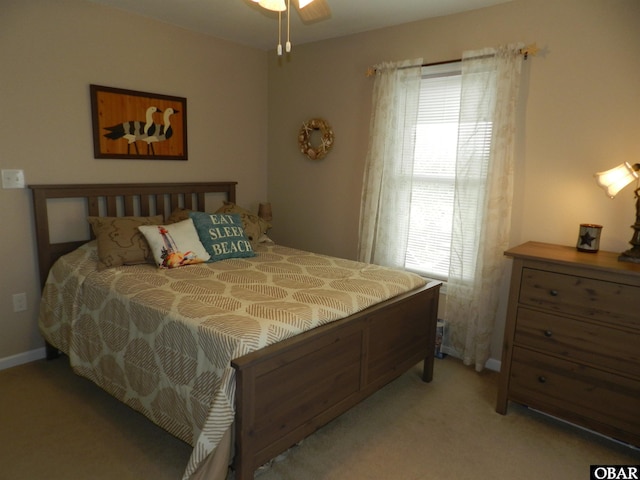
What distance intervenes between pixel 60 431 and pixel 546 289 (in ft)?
8.49

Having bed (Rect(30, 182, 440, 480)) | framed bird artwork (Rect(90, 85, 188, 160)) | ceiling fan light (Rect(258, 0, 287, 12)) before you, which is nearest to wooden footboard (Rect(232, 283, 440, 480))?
Result: bed (Rect(30, 182, 440, 480))

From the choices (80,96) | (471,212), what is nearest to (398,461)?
(471,212)

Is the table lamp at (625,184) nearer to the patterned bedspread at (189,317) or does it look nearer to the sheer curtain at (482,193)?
the sheer curtain at (482,193)

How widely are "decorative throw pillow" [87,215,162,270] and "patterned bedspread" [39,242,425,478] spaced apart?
87 millimetres

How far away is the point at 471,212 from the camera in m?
2.85

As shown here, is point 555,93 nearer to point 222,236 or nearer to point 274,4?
point 274,4

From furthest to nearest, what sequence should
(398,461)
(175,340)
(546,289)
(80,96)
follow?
(80,96) < (546,289) < (398,461) < (175,340)

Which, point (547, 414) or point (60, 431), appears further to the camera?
point (547, 414)

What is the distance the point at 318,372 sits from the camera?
193 centimetres

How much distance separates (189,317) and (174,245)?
0.94 metres

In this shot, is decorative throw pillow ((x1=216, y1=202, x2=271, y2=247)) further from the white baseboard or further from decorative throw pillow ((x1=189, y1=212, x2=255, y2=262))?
the white baseboard

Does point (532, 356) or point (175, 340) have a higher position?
point (175, 340)

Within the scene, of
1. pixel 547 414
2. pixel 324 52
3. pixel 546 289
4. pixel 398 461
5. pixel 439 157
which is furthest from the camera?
pixel 324 52

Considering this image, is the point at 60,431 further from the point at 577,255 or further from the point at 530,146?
the point at 530,146
